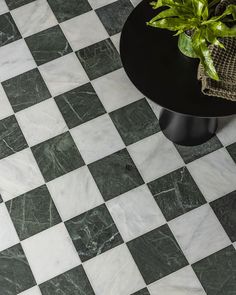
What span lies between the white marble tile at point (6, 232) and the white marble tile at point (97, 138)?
0.57 m

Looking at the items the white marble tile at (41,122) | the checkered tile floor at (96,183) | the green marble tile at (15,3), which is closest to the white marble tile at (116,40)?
the checkered tile floor at (96,183)

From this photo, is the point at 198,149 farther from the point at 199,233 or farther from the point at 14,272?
the point at 14,272

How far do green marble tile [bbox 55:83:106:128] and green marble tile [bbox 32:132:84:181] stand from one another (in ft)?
0.40

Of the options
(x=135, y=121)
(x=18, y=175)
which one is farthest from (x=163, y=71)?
(x=18, y=175)

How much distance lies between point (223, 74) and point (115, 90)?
0.98m

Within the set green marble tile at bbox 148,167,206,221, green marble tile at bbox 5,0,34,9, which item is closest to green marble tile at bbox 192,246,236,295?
green marble tile at bbox 148,167,206,221

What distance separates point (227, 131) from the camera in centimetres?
278

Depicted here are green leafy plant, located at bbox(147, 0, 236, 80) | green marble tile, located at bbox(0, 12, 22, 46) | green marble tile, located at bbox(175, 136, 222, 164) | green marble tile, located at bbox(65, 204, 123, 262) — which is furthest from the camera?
green marble tile, located at bbox(0, 12, 22, 46)

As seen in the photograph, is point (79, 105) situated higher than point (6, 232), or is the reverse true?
point (79, 105)

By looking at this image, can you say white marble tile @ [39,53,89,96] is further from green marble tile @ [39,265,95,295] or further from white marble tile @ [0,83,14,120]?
green marble tile @ [39,265,95,295]

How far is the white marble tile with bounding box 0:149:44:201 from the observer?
8.76 feet

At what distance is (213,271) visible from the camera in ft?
7.97

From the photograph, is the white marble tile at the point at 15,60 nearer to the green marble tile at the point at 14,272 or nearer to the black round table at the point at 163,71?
the black round table at the point at 163,71

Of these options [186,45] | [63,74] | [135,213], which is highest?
[186,45]
